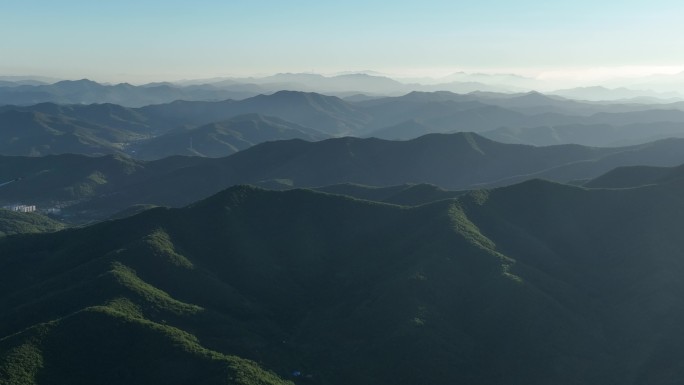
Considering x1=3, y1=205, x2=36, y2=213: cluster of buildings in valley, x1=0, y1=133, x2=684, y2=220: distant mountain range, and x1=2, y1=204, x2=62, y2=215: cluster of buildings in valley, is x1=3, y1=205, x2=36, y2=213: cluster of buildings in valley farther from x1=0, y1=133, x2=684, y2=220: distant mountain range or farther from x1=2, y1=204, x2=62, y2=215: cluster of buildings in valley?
x1=0, y1=133, x2=684, y2=220: distant mountain range

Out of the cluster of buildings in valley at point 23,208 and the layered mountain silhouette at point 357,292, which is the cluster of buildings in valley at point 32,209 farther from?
the layered mountain silhouette at point 357,292

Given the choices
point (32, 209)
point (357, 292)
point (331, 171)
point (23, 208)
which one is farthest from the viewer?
point (331, 171)

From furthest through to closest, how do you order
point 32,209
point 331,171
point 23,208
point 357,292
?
point 331,171
point 23,208
point 32,209
point 357,292

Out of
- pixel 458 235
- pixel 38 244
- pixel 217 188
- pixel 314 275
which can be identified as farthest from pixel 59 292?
pixel 217 188

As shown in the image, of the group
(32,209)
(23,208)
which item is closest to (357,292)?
(32,209)

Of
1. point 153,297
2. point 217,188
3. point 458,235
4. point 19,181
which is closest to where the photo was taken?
point 153,297

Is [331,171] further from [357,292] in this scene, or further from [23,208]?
[357,292]

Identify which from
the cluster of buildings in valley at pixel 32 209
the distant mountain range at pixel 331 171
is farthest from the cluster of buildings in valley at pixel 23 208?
the distant mountain range at pixel 331 171

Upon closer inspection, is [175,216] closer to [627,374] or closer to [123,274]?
[123,274]

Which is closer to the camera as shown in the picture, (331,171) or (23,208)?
(23,208)
